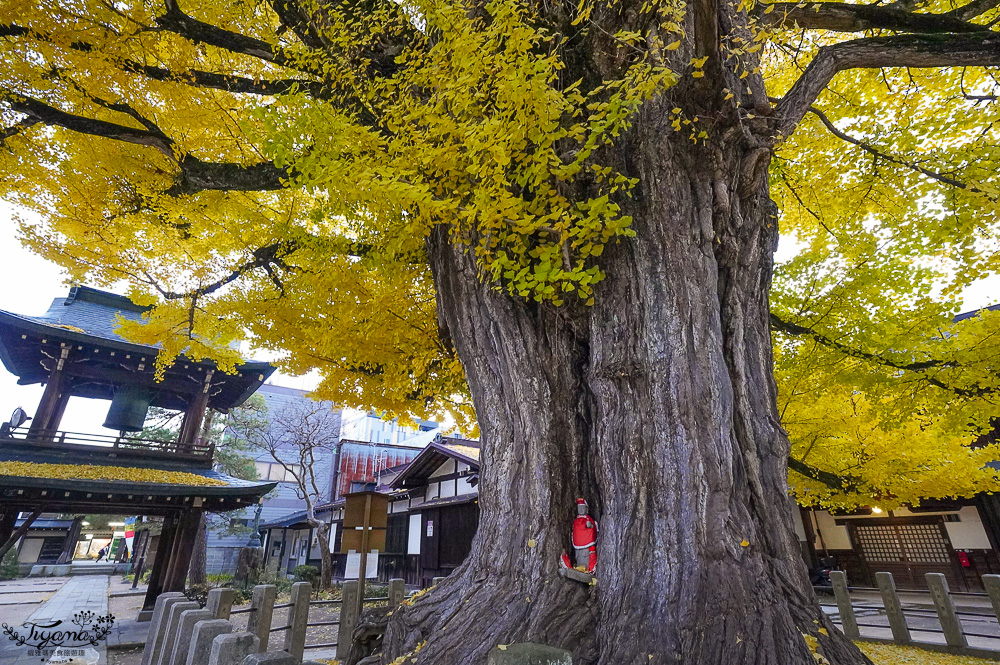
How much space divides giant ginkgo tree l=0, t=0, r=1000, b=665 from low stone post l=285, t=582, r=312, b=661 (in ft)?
9.21

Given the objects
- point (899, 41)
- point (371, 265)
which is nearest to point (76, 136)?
point (371, 265)

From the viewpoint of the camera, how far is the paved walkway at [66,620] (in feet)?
25.0

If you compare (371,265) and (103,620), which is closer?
(371,265)

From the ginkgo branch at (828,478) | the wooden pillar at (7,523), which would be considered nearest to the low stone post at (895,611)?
the ginkgo branch at (828,478)

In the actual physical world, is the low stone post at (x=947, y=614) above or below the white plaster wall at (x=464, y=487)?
below

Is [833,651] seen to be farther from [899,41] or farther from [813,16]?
[813,16]

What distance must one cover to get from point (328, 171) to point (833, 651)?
14.6 feet

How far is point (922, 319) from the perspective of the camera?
569 centimetres

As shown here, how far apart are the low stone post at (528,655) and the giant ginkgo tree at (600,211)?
1.32 metres

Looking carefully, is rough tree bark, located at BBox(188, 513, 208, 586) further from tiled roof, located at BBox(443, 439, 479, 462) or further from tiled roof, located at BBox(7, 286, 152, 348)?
tiled roof, located at BBox(443, 439, 479, 462)

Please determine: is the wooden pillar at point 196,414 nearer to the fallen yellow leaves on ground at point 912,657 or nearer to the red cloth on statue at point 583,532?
the red cloth on statue at point 583,532

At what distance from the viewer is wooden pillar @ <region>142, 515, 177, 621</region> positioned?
12.1 m

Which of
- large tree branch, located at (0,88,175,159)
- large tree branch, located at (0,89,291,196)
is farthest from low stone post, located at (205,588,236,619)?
large tree branch, located at (0,88,175,159)

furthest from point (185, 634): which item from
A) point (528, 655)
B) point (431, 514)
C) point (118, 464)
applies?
point (431, 514)
